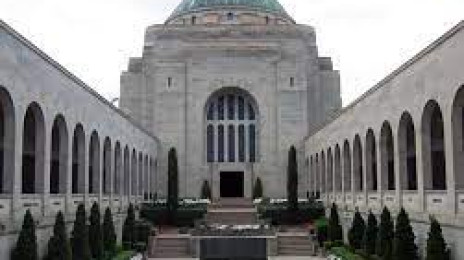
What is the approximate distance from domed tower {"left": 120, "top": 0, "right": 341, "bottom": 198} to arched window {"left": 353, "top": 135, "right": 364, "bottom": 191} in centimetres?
1957

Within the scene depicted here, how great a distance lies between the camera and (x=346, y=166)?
114 ft

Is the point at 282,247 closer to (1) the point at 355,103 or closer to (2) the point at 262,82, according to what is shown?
(1) the point at 355,103

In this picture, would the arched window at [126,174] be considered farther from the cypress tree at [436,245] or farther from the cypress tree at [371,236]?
the cypress tree at [436,245]

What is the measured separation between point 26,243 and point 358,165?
18097 millimetres

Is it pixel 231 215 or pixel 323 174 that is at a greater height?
pixel 323 174

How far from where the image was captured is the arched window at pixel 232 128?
5366cm

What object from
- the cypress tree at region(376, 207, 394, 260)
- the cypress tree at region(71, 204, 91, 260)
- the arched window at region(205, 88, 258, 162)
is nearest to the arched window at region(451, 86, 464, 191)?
the cypress tree at region(376, 207, 394, 260)

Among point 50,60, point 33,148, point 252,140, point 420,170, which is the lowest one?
point 420,170

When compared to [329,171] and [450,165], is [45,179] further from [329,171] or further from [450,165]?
[329,171]

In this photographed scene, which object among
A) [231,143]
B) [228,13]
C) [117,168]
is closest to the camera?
[117,168]

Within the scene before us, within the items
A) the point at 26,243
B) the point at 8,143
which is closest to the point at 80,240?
the point at 26,243

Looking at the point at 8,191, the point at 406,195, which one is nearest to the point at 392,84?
the point at 406,195

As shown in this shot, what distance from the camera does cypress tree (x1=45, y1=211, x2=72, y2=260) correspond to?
1975 cm

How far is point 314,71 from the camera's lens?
57.0 meters
